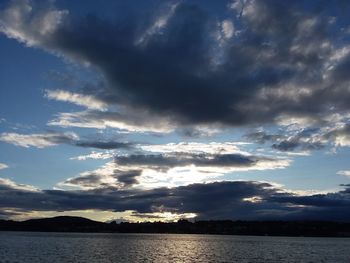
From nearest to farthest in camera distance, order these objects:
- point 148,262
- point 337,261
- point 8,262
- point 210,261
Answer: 1. point 8,262
2. point 148,262
3. point 210,261
4. point 337,261

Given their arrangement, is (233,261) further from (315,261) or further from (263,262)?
(315,261)

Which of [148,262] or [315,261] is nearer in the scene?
[148,262]

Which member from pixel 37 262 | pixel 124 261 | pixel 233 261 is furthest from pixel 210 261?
pixel 37 262

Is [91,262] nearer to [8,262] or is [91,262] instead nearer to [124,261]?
[124,261]

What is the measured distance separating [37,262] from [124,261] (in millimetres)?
25855

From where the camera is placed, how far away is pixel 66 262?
125688 mm

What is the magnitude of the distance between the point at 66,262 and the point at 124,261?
18.5 metres

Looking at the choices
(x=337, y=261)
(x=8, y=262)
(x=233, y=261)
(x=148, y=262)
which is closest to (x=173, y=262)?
(x=148, y=262)

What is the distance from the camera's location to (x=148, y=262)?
134 meters

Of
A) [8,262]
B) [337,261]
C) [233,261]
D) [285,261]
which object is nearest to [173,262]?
[233,261]

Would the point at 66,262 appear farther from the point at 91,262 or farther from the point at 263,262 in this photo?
the point at 263,262

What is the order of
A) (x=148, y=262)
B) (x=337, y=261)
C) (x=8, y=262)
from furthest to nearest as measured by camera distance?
(x=337, y=261) → (x=148, y=262) → (x=8, y=262)

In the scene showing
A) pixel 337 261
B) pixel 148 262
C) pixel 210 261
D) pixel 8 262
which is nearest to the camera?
pixel 8 262

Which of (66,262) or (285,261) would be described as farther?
(285,261)
